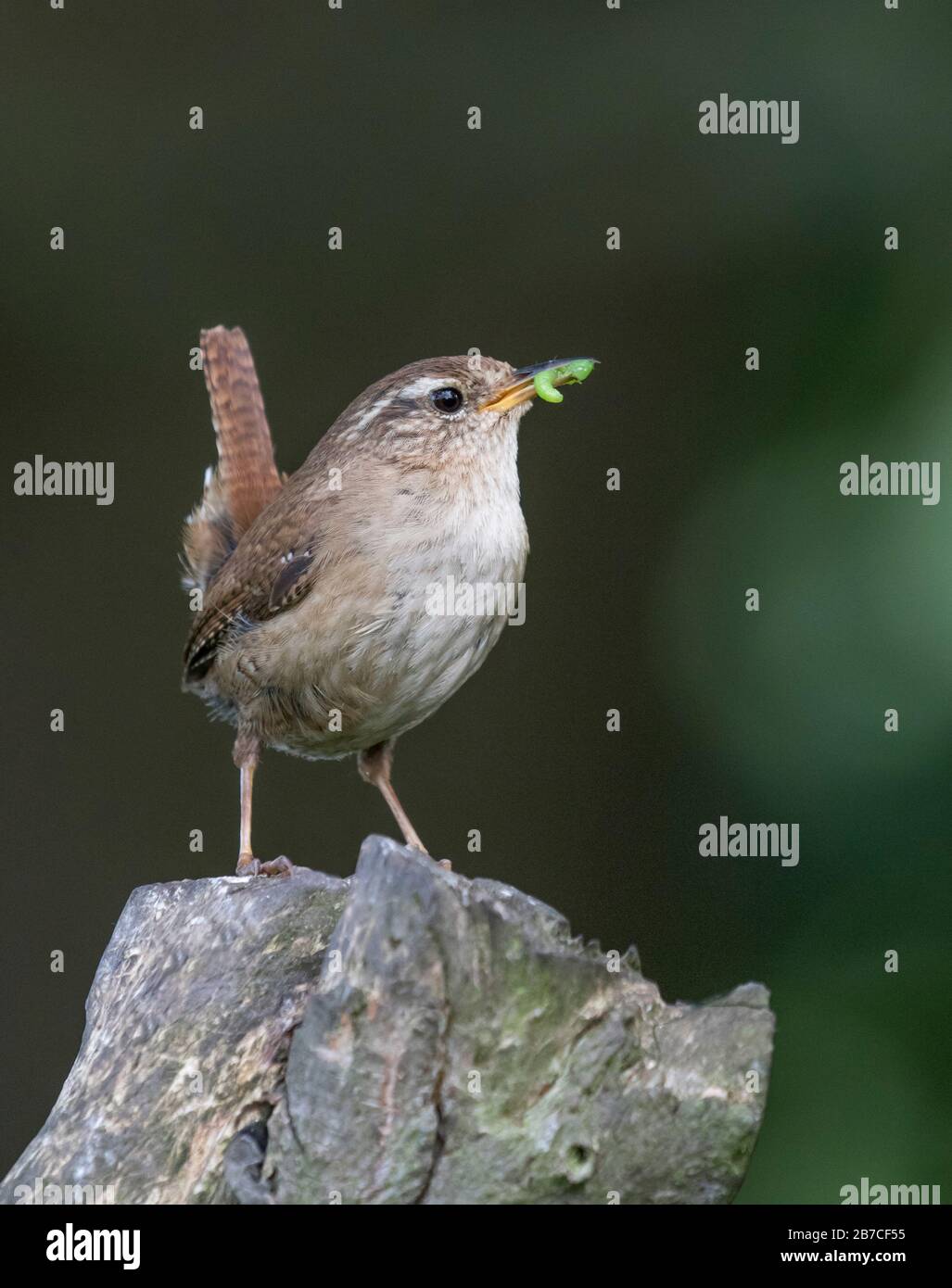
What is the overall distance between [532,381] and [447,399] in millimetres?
197

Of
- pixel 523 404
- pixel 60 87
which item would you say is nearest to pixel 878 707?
pixel 523 404

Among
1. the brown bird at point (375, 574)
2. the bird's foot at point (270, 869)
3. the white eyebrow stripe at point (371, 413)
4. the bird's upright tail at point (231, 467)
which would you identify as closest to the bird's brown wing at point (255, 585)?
the brown bird at point (375, 574)

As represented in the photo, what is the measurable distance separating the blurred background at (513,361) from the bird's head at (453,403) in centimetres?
85

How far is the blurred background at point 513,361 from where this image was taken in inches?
167

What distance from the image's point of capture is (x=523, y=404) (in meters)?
3.68

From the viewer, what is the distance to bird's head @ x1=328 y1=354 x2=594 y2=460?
3598 mm

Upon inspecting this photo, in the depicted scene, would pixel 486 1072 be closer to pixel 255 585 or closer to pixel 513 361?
pixel 255 585

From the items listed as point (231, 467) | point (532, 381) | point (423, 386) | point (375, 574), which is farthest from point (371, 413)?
point (231, 467)

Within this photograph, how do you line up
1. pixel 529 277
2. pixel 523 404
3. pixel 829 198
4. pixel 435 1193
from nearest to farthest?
pixel 435 1193
pixel 523 404
pixel 829 198
pixel 529 277

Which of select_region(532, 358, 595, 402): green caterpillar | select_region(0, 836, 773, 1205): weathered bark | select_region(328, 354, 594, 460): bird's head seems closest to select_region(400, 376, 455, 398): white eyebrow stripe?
select_region(328, 354, 594, 460): bird's head

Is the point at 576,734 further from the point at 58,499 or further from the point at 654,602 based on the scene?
the point at 58,499

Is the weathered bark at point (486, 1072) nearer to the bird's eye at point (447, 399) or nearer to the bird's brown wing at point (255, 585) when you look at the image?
the bird's brown wing at point (255, 585)

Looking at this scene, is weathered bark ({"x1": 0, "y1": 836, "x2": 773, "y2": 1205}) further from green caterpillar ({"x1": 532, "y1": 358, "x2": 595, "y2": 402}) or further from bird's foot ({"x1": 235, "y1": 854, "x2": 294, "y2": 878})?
green caterpillar ({"x1": 532, "y1": 358, "x2": 595, "y2": 402})

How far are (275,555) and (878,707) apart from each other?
144cm
